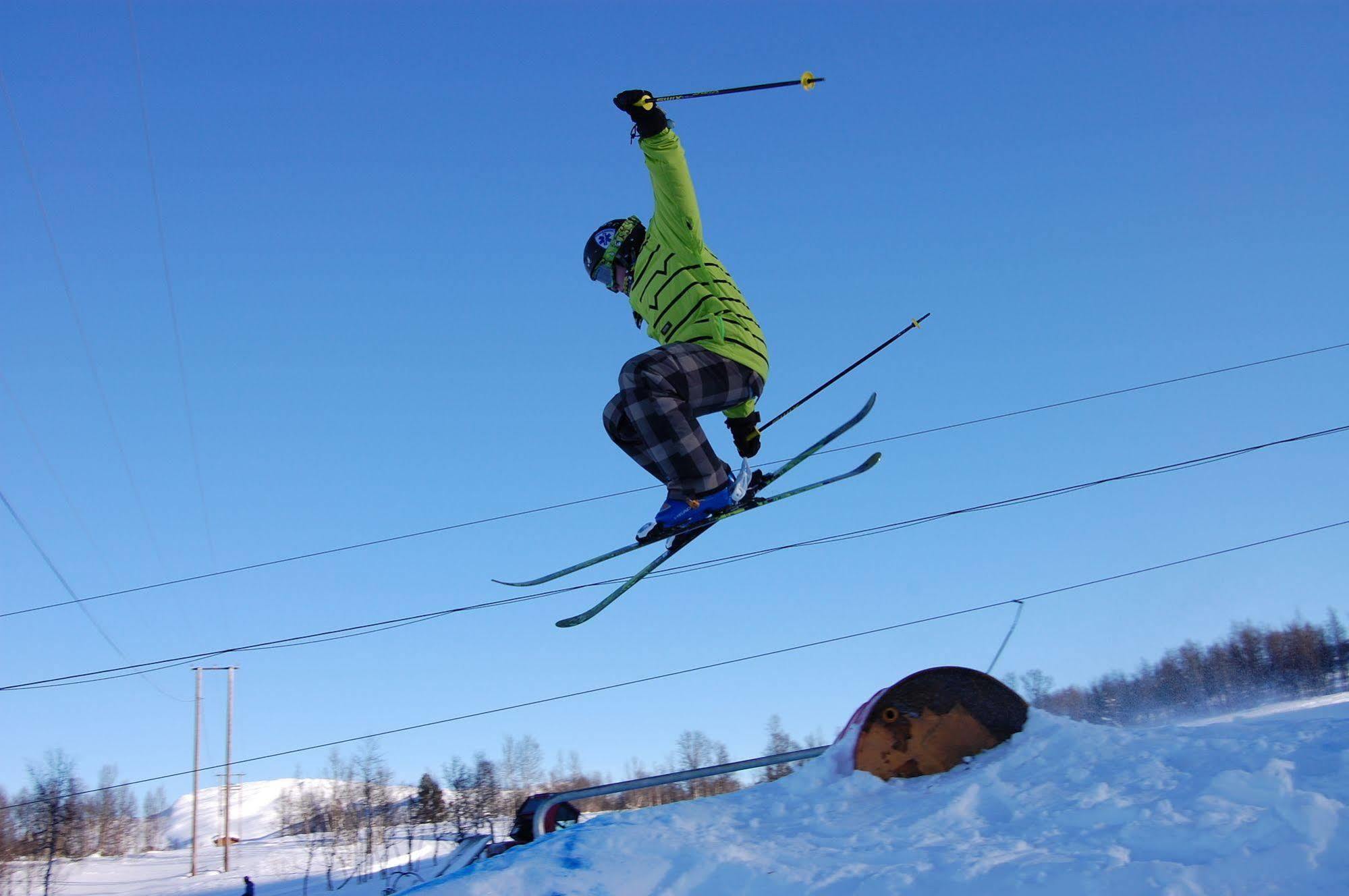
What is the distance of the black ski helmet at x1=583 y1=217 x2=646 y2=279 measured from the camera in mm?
4578

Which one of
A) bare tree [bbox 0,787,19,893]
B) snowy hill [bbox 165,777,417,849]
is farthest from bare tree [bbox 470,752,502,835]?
snowy hill [bbox 165,777,417,849]

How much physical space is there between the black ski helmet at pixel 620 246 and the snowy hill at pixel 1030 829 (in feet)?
8.94

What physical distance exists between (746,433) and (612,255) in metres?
1.31

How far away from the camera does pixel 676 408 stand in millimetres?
4105

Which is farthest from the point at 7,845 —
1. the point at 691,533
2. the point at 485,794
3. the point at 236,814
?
the point at 236,814

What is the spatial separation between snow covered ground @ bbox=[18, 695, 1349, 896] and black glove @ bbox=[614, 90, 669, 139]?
104 inches

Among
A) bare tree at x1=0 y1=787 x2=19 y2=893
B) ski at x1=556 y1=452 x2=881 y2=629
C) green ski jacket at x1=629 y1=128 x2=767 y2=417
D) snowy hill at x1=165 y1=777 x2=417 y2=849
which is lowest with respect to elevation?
snowy hill at x1=165 y1=777 x2=417 y2=849

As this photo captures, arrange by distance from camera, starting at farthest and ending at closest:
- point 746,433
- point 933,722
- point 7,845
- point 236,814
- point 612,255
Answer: point 236,814
point 7,845
point 746,433
point 612,255
point 933,722

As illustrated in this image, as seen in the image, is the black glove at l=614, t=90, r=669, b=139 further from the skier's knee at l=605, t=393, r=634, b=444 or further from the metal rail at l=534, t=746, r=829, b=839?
the metal rail at l=534, t=746, r=829, b=839

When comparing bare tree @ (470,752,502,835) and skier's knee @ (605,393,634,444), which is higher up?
skier's knee @ (605,393,634,444)

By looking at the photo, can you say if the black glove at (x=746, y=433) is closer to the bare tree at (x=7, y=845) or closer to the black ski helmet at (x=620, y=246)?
the black ski helmet at (x=620, y=246)

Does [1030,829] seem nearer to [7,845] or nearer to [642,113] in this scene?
[642,113]

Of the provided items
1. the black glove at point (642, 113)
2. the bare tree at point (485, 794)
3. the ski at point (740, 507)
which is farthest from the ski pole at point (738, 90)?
the bare tree at point (485, 794)

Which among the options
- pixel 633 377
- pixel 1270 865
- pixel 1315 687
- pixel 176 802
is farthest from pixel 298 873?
pixel 176 802
